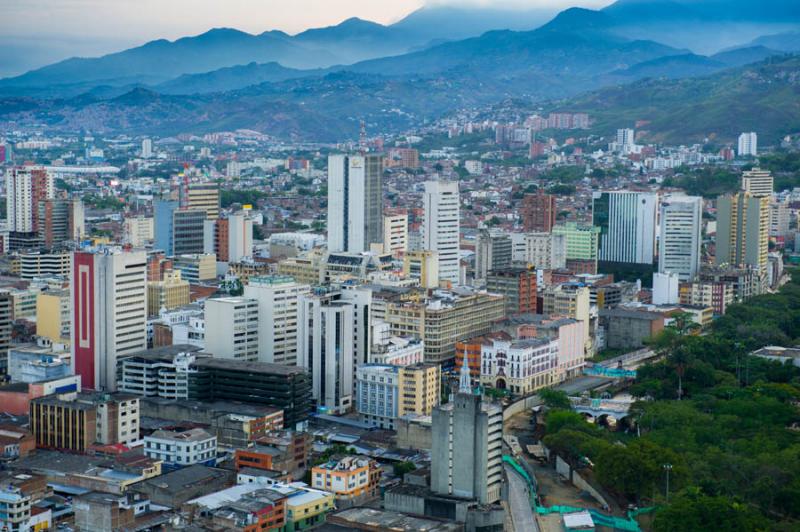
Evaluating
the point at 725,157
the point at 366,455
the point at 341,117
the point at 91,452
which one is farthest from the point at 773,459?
the point at 341,117

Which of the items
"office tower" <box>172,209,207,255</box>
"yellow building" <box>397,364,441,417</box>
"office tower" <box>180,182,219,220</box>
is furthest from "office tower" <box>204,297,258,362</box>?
"office tower" <box>180,182,219,220</box>

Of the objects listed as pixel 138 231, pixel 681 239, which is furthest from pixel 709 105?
pixel 138 231

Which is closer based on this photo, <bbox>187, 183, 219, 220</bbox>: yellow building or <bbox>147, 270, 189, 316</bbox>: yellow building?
<bbox>147, 270, 189, 316</bbox>: yellow building

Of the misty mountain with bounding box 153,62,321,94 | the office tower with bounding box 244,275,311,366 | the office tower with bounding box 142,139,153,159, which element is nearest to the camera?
the office tower with bounding box 244,275,311,366

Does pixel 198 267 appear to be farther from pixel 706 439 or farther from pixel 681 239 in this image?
pixel 706 439

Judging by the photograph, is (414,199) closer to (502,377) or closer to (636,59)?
(502,377)

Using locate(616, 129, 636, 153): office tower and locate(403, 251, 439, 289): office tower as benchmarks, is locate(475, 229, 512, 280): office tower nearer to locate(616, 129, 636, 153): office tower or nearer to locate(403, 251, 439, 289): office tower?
locate(403, 251, 439, 289): office tower
